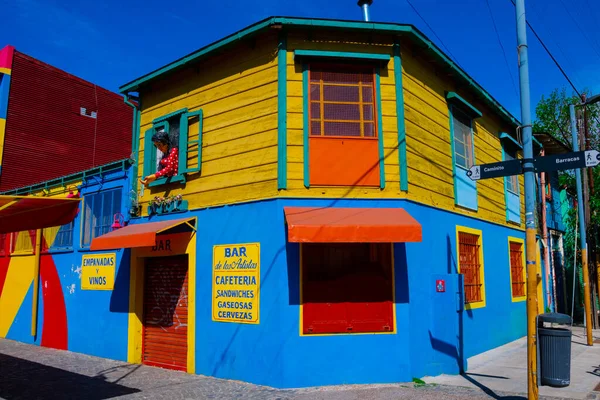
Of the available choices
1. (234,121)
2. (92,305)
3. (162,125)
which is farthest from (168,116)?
(92,305)

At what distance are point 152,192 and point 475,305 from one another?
7674 mm

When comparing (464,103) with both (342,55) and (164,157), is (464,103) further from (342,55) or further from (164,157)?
(164,157)

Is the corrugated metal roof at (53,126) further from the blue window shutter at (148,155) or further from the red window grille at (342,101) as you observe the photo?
the red window grille at (342,101)

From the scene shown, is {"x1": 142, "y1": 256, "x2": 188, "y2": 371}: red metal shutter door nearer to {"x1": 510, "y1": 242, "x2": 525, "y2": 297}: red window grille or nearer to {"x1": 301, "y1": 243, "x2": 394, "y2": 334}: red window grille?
{"x1": 301, "y1": 243, "x2": 394, "y2": 334}: red window grille

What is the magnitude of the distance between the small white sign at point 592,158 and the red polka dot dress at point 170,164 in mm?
7599

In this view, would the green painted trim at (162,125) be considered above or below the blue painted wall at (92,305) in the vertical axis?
above

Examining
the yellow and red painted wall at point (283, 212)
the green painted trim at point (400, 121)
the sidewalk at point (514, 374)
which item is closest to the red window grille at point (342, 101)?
the yellow and red painted wall at point (283, 212)

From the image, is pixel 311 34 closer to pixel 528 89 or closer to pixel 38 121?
pixel 528 89

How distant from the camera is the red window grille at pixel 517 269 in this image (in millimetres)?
14312

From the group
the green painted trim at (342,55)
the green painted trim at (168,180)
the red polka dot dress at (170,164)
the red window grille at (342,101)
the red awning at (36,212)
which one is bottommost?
the red awning at (36,212)

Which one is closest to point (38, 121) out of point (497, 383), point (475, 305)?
point (475, 305)

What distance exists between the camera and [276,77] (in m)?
9.33

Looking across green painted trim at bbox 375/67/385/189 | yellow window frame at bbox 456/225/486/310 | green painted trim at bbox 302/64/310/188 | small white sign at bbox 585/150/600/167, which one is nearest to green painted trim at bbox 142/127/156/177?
green painted trim at bbox 302/64/310/188

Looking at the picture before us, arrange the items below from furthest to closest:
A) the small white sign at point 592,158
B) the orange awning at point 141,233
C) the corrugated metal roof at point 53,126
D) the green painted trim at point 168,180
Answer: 1. the corrugated metal roof at point 53,126
2. the green painted trim at point 168,180
3. the orange awning at point 141,233
4. the small white sign at point 592,158
